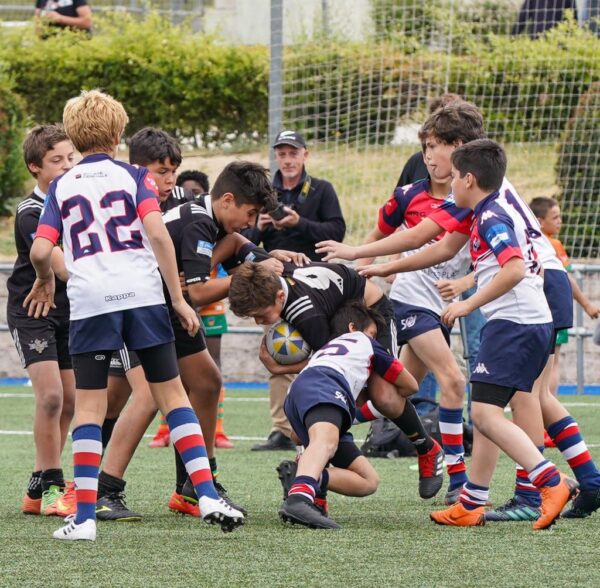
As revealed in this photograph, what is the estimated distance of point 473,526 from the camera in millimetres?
5105

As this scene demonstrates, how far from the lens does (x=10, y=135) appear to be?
14.0m

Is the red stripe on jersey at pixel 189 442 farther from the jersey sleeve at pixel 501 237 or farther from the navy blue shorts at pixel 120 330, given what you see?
the jersey sleeve at pixel 501 237

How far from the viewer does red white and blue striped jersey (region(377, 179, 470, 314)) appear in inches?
253

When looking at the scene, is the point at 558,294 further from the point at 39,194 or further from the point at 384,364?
A: the point at 39,194

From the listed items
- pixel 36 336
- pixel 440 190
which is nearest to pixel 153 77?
pixel 440 190

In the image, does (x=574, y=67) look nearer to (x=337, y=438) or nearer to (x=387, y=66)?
(x=387, y=66)

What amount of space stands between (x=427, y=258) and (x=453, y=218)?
0.22 m

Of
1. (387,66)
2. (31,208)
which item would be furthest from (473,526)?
(387,66)

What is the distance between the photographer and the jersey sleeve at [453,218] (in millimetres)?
5645

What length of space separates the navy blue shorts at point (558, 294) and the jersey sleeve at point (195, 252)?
64.3 inches

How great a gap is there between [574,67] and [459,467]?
8.12m

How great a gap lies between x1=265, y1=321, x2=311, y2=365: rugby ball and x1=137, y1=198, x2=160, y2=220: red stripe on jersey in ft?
3.37

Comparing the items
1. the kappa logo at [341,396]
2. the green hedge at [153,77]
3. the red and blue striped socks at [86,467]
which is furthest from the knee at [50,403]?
the green hedge at [153,77]

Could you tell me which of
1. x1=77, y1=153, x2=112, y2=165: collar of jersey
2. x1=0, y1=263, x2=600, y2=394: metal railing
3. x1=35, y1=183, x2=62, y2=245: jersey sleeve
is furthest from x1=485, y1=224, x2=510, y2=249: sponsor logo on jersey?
x1=0, y1=263, x2=600, y2=394: metal railing
